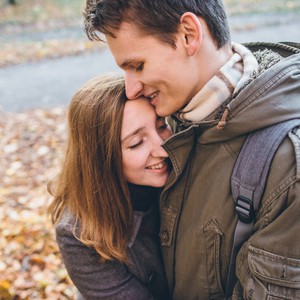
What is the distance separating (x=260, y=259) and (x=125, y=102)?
3.24 feet

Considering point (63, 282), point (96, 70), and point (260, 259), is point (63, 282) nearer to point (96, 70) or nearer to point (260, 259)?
point (260, 259)

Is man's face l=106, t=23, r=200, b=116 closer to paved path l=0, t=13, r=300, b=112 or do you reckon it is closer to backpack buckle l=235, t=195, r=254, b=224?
backpack buckle l=235, t=195, r=254, b=224

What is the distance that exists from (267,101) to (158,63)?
18.8 inches

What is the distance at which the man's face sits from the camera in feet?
5.62

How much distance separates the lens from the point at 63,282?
321 centimetres

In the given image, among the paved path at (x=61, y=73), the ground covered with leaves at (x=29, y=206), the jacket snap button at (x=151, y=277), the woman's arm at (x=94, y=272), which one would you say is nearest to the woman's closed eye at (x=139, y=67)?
the woman's arm at (x=94, y=272)

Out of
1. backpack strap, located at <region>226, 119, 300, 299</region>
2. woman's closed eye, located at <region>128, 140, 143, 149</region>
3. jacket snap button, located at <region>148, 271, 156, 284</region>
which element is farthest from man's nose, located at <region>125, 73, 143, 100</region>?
jacket snap button, located at <region>148, 271, 156, 284</region>

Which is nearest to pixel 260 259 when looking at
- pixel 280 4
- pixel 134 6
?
pixel 134 6

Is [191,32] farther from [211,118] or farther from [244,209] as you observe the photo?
[244,209]

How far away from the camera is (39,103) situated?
23.2ft

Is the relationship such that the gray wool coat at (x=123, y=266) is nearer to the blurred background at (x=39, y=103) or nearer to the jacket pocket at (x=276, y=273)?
the jacket pocket at (x=276, y=273)

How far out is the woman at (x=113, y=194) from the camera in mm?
2043

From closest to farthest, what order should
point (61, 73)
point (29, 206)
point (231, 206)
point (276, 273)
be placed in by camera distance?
1. point (276, 273)
2. point (231, 206)
3. point (29, 206)
4. point (61, 73)

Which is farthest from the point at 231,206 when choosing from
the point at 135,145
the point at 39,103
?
the point at 39,103
